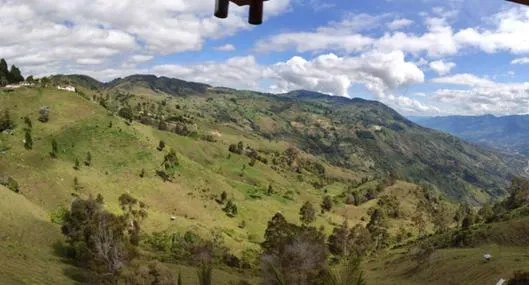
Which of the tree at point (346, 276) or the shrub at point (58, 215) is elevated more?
the tree at point (346, 276)

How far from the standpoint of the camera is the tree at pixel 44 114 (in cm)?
16800

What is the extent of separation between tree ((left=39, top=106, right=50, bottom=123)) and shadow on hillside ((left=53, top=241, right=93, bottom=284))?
88.6 m

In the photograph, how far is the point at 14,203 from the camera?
319ft

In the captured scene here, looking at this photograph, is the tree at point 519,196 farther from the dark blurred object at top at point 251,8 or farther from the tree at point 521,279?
the dark blurred object at top at point 251,8

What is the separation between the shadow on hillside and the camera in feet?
243

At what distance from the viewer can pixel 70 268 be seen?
257 ft

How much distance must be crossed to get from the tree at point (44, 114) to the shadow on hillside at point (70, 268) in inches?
3488

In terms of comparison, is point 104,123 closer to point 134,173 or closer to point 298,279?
point 134,173

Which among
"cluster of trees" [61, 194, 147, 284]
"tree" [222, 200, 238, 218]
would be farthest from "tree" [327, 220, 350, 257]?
"cluster of trees" [61, 194, 147, 284]

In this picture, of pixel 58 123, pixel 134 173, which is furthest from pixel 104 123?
pixel 134 173

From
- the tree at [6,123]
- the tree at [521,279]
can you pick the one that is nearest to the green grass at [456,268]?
the tree at [521,279]

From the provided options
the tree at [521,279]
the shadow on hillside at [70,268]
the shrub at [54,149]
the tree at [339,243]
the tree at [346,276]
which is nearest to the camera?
the tree at [346,276]

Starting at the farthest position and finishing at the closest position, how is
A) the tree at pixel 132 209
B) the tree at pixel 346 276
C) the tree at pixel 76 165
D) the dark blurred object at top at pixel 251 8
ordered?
the tree at pixel 76 165 → the tree at pixel 132 209 → the tree at pixel 346 276 → the dark blurred object at top at pixel 251 8

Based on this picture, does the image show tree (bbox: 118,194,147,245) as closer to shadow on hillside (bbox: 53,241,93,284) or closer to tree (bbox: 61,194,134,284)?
tree (bbox: 61,194,134,284)
